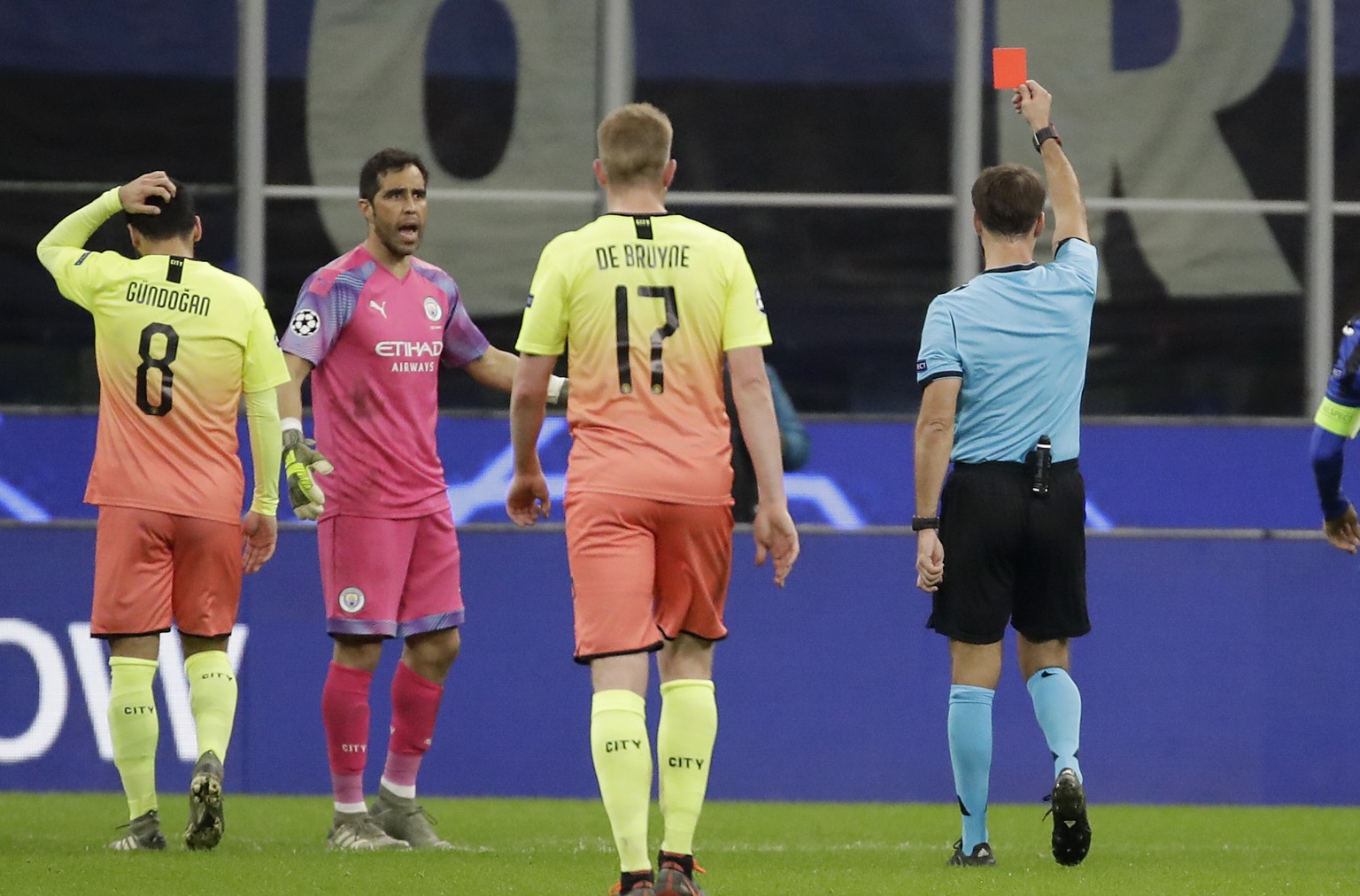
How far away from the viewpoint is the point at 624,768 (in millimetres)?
5363

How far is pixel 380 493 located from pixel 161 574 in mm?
720

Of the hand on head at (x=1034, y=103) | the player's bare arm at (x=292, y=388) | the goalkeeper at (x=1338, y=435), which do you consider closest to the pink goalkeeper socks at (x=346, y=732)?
the player's bare arm at (x=292, y=388)

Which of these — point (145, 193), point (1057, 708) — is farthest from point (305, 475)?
point (1057, 708)

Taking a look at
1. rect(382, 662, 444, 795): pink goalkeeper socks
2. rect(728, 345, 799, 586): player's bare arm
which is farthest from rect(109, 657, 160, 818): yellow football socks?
rect(728, 345, 799, 586): player's bare arm

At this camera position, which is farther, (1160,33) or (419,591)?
(1160,33)

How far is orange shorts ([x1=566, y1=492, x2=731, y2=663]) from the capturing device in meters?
5.45

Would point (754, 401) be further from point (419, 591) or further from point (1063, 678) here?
point (419, 591)

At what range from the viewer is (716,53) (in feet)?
49.8

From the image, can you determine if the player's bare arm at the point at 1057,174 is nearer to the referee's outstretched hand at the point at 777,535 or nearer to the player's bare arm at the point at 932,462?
the player's bare arm at the point at 932,462

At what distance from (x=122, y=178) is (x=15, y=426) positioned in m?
2.29

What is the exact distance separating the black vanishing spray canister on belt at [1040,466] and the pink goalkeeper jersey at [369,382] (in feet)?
6.35

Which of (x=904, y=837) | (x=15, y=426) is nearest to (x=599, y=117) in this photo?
(x=15, y=426)

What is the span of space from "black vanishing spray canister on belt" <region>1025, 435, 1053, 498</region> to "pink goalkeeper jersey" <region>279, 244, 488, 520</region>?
6.35ft

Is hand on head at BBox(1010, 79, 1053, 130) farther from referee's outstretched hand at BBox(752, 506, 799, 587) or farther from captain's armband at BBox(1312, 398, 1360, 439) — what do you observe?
referee's outstretched hand at BBox(752, 506, 799, 587)
